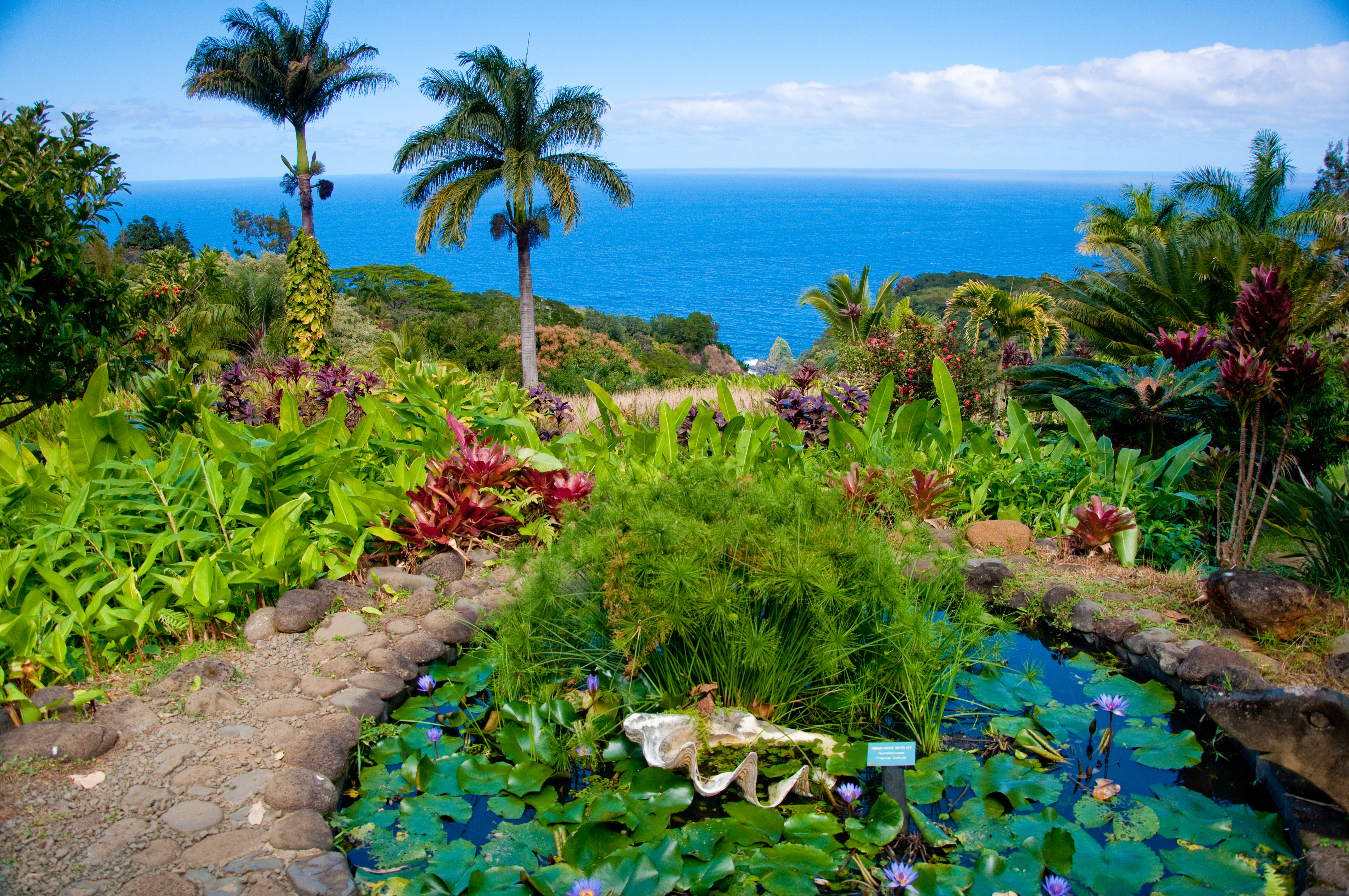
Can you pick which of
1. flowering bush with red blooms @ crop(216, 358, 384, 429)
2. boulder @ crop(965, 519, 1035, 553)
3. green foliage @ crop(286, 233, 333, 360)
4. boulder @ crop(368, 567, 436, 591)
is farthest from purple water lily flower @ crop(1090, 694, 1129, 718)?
green foliage @ crop(286, 233, 333, 360)

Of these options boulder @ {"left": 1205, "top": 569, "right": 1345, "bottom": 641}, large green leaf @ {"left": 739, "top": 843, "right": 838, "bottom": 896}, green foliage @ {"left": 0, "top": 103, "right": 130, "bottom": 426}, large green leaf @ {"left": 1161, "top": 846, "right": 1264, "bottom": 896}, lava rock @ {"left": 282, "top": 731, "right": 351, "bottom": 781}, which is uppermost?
green foliage @ {"left": 0, "top": 103, "right": 130, "bottom": 426}

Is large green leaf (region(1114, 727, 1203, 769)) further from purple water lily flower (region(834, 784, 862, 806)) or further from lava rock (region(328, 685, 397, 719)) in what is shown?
lava rock (region(328, 685, 397, 719))

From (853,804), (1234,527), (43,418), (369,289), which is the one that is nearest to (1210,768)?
(853,804)

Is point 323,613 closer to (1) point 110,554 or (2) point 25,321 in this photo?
(1) point 110,554

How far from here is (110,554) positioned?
9.46 feet

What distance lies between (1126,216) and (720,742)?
26.5 meters

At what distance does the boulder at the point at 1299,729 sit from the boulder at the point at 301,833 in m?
2.42

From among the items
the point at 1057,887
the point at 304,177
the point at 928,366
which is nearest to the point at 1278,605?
the point at 1057,887

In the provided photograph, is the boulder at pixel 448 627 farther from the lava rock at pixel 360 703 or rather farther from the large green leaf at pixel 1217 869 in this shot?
the large green leaf at pixel 1217 869

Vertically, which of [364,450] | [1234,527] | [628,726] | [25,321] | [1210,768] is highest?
[25,321]

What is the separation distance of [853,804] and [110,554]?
2.69 m

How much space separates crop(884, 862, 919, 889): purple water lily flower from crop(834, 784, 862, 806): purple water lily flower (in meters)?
0.29

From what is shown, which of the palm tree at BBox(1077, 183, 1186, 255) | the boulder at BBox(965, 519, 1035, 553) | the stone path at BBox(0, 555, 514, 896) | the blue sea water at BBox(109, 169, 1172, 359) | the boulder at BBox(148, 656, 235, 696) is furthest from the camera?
the blue sea water at BBox(109, 169, 1172, 359)

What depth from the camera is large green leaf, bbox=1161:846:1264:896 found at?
1910mm
